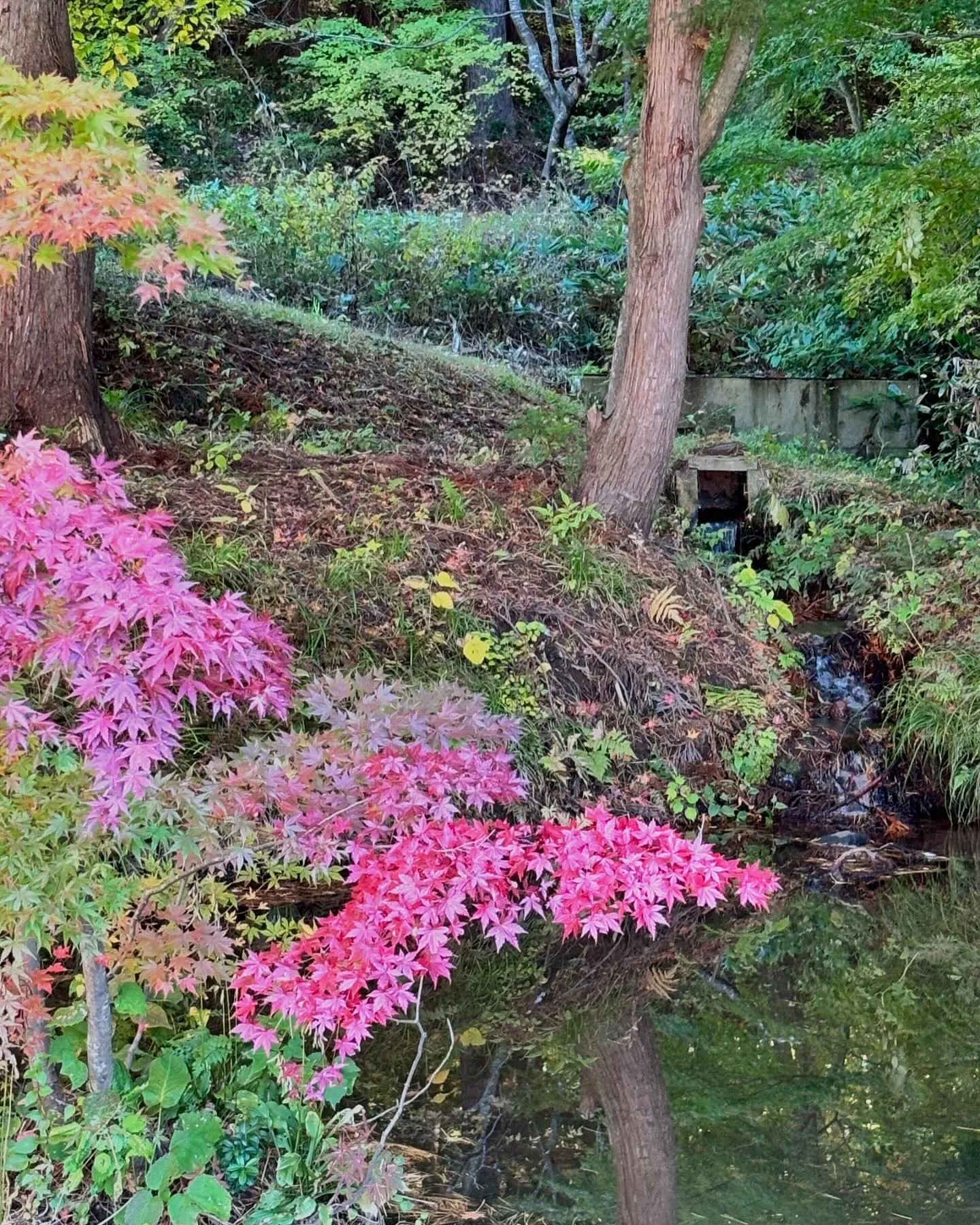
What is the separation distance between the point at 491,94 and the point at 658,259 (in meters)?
10.1

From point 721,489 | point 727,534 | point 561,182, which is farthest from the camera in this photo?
point 561,182

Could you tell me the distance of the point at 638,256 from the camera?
576cm

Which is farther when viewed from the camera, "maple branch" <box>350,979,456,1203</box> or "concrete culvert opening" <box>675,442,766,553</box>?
"concrete culvert opening" <box>675,442,766,553</box>

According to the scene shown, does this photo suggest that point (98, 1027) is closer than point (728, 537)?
Yes

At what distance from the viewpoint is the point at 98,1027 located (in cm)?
279

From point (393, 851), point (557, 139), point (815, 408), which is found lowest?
point (393, 851)

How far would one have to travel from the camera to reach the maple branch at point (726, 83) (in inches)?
210

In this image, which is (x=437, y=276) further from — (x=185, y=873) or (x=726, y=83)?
(x=185, y=873)

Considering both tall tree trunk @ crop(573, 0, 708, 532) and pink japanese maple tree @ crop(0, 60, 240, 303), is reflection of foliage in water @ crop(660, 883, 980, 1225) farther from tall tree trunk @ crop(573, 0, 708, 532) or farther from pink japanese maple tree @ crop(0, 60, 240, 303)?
pink japanese maple tree @ crop(0, 60, 240, 303)

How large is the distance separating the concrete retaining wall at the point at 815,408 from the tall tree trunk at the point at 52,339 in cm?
446

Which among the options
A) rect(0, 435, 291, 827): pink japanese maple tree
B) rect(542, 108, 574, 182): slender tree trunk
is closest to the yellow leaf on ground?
rect(0, 435, 291, 827): pink japanese maple tree

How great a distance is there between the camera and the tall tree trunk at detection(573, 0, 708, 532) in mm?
5406

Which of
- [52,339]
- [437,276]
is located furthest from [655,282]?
[437,276]

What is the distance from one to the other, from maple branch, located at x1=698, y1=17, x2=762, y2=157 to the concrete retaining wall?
335 cm
